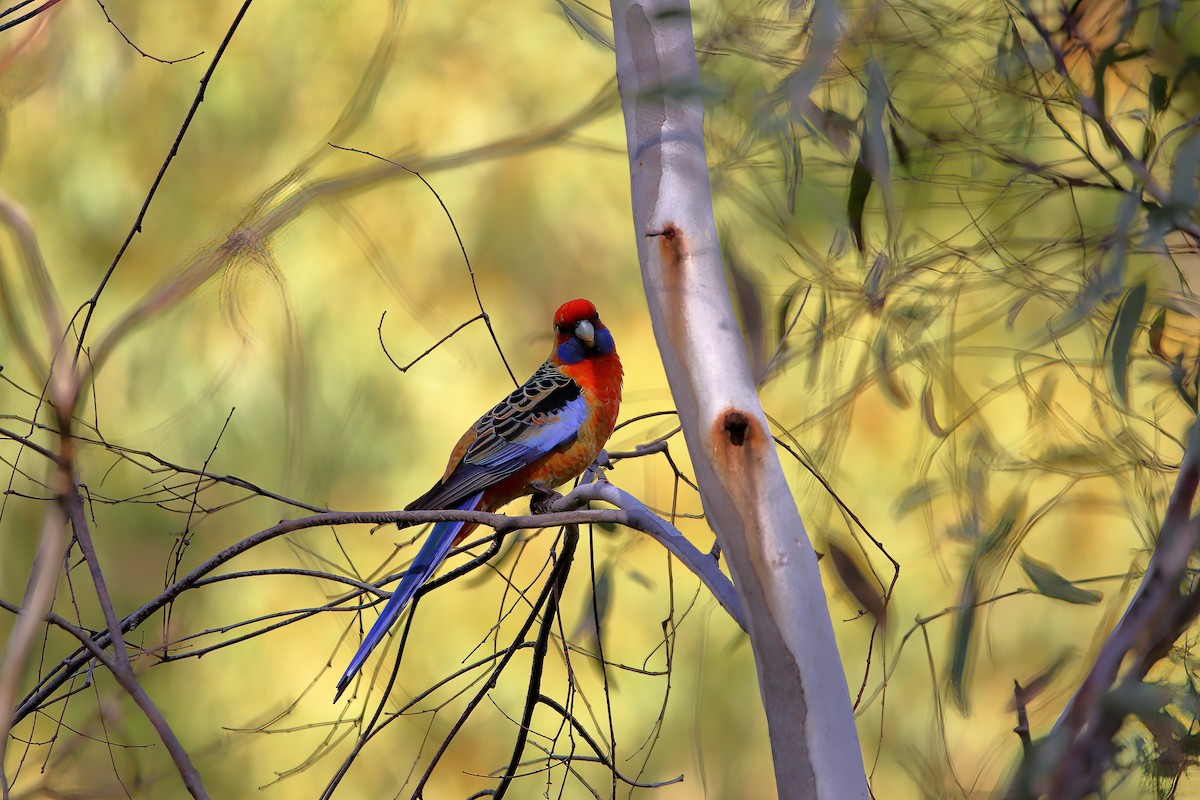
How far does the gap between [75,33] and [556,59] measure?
1105mm

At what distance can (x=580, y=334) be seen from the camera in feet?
5.77

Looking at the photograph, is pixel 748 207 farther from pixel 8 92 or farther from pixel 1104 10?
pixel 8 92

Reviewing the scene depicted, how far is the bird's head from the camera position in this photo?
1771 millimetres

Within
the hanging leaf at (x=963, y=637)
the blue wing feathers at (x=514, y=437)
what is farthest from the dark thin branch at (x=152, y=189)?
the hanging leaf at (x=963, y=637)

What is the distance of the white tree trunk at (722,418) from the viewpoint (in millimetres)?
852

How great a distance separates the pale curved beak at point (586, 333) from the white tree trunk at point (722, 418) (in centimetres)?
76

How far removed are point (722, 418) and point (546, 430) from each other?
746mm

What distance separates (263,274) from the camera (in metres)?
2.11

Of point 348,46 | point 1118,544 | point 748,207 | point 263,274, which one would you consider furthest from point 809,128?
point 348,46

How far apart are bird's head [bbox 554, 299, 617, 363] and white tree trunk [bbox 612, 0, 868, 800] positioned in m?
0.77

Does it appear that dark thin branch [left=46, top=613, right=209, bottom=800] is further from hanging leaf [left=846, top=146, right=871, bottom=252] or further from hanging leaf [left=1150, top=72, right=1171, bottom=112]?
hanging leaf [left=1150, top=72, right=1171, bottom=112]

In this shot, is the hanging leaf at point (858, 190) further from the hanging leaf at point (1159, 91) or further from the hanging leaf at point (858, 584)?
the hanging leaf at point (858, 584)

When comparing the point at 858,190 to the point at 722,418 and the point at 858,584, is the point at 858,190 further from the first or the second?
the point at 858,584

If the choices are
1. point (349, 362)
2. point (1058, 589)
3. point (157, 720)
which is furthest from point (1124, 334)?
point (349, 362)
